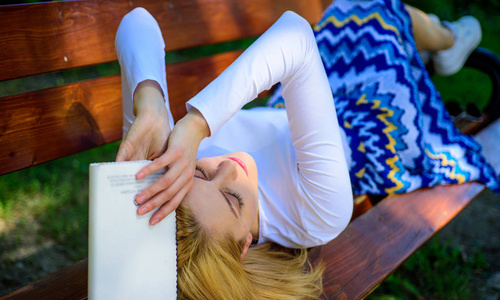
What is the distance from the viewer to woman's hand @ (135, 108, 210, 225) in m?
1.21

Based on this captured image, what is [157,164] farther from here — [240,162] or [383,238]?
[383,238]

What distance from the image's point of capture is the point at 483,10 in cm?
659

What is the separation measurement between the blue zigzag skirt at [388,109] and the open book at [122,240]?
1396mm

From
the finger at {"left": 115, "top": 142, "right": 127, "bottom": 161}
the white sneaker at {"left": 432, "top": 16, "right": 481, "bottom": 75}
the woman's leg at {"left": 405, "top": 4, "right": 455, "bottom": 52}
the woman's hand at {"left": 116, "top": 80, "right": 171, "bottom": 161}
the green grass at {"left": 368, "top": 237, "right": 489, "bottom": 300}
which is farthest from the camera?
the white sneaker at {"left": 432, "top": 16, "right": 481, "bottom": 75}

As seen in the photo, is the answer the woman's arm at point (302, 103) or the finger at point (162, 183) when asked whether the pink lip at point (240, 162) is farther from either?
the finger at point (162, 183)

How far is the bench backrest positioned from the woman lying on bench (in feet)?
0.69

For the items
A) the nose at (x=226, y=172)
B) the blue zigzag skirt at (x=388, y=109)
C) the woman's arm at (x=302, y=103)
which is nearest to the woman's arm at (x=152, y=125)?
the woman's arm at (x=302, y=103)

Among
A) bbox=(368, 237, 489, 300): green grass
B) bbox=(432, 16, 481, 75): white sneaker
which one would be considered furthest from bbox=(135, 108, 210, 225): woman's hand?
bbox=(432, 16, 481, 75): white sneaker

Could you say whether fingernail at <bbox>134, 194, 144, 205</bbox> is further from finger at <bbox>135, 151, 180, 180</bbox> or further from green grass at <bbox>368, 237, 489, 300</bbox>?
green grass at <bbox>368, 237, 489, 300</bbox>

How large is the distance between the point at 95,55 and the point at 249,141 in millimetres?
855

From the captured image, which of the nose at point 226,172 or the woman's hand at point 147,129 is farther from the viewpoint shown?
the nose at point 226,172

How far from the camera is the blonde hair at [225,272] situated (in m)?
1.49

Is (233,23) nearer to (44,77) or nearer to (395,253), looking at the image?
(395,253)

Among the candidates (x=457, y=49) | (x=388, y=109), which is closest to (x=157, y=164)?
(x=388, y=109)
